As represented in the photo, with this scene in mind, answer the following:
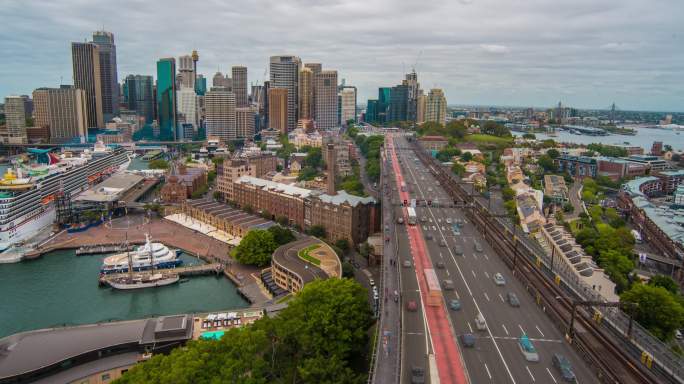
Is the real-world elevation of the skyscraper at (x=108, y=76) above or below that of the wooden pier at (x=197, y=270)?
above

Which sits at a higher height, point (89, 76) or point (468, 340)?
point (89, 76)

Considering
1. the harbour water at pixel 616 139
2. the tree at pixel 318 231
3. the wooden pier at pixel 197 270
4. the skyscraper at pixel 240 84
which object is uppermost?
the skyscraper at pixel 240 84

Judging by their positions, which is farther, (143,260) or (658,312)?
(143,260)

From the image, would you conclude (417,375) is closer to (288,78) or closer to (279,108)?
(279,108)

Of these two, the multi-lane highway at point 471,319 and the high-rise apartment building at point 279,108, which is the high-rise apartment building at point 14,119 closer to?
the high-rise apartment building at point 279,108

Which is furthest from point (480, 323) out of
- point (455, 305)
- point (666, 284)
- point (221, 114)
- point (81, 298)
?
point (221, 114)

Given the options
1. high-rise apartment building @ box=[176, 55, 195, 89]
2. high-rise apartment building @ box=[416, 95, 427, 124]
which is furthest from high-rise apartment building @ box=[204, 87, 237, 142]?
high-rise apartment building @ box=[416, 95, 427, 124]

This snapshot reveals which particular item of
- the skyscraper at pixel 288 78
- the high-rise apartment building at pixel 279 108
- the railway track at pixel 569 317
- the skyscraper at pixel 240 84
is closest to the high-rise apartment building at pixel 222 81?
the skyscraper at pixel 240 84

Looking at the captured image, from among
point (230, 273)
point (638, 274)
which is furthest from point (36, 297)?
point (638, 274)

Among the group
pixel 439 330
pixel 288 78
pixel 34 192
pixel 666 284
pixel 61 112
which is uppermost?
pixel 288 78
